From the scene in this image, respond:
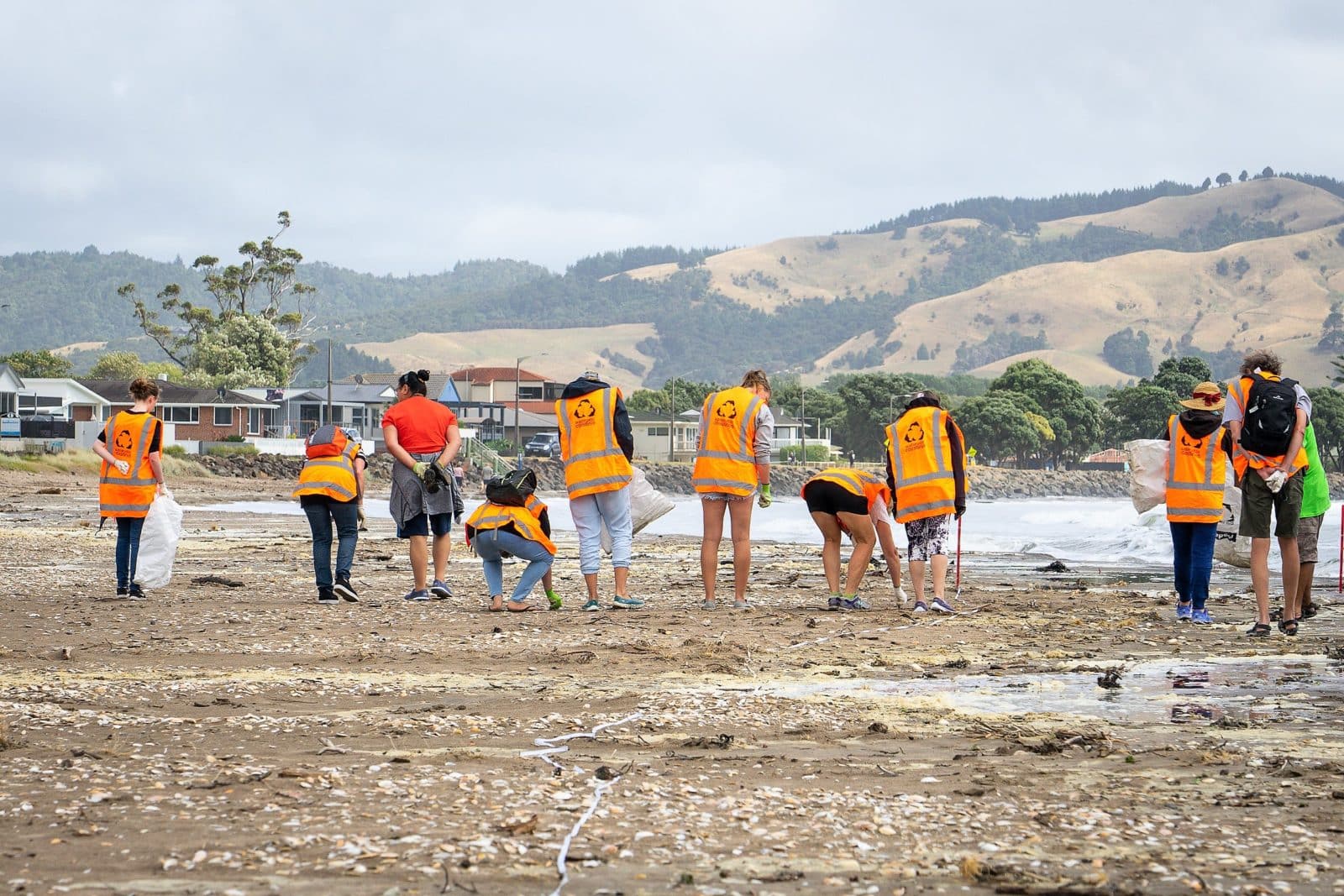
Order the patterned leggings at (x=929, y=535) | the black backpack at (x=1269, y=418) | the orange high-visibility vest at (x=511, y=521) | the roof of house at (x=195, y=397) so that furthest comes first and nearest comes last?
the roof of house at (x=195, y=397) → the patterned leggings at (x=929, y=535) → the orange high-visibility vest at (x=511, y=521) → the black backpack at (x=1269, y=418)

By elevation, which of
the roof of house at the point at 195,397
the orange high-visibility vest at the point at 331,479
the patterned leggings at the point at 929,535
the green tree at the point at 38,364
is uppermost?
the green tree at the point at 38,364

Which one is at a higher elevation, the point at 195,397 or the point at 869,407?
the point at 869,407

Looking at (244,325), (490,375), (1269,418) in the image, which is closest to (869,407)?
(490,375)

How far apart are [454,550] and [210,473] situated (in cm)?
5012

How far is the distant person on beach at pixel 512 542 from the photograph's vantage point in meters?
10.9

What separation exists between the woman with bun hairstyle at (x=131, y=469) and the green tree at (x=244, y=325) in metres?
87.5

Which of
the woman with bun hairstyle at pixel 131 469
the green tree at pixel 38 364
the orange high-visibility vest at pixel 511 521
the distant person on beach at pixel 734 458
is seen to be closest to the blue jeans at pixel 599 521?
the orange high-visibility vest at pixel 511 521

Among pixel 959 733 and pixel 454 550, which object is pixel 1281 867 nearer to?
pixel 959 733

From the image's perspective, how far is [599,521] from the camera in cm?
1144

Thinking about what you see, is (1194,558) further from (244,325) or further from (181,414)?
(244,325)

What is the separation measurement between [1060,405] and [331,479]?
13276 cm

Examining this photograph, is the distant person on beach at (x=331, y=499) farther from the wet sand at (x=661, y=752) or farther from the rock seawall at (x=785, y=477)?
the rock seawall at (x=785, y=477)

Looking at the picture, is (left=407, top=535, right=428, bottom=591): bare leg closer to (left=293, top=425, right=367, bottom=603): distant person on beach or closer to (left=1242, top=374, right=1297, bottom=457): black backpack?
(left=293, top=425, right=367, bottom=603): distant person on beach

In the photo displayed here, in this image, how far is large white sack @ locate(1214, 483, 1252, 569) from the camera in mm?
13570
